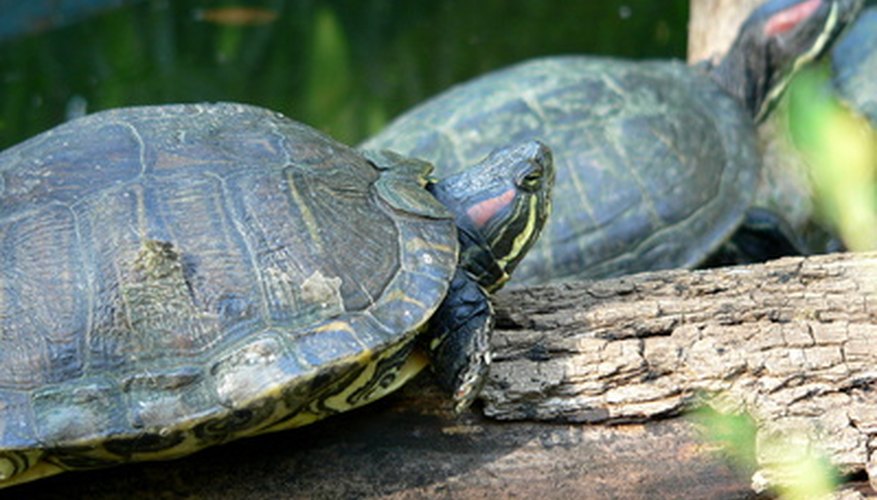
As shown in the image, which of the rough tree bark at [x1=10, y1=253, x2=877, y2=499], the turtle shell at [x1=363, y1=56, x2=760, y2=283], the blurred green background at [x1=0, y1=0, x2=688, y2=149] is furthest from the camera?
the blurred green background at [x1=0, y1=0, x2=688, y2=149]

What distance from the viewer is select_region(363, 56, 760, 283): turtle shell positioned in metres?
4.28

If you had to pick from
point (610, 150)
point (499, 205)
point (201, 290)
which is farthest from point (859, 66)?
point (201, 290)

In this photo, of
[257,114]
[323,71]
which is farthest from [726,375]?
[323,71]

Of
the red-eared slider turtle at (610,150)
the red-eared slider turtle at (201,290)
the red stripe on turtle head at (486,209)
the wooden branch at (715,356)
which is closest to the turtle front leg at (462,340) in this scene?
the red-eared slider turtle at (201,290)

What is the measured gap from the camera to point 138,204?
8.22ft

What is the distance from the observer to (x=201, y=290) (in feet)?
8.00

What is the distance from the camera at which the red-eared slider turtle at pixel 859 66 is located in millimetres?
4996

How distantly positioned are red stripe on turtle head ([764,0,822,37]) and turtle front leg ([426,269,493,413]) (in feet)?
10.1

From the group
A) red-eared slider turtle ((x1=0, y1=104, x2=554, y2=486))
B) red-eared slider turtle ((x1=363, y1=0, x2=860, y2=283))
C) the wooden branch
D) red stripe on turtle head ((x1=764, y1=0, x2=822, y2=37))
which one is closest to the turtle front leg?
red-eared slider turtle ((x1=0, y1=104, x2=554, y2=486))

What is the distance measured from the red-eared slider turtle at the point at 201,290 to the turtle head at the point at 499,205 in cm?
11

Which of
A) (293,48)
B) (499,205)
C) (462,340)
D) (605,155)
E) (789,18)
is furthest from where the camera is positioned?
(293,48)

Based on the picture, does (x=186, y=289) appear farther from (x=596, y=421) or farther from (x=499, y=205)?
(x=596, y=421)

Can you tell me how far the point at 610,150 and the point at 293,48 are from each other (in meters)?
4.20

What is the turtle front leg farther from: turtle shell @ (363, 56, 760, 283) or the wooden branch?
turtle shell @ (363, 56, 760, 283)
